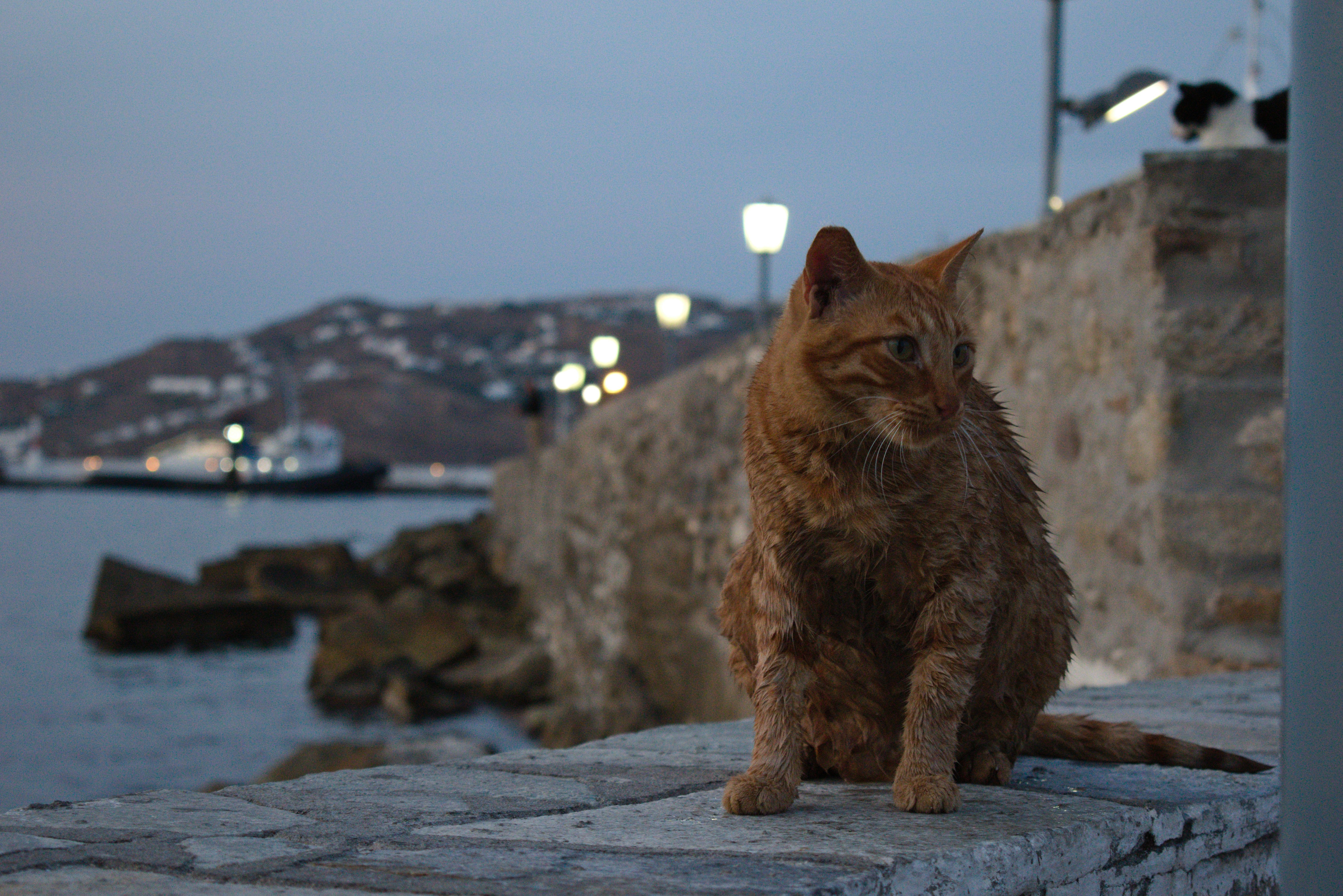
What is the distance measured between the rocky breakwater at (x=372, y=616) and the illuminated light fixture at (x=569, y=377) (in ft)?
11.6

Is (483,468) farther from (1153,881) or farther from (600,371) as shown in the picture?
(1153,881)

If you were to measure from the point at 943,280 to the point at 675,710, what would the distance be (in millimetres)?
6181

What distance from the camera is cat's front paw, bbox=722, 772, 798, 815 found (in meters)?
1.80

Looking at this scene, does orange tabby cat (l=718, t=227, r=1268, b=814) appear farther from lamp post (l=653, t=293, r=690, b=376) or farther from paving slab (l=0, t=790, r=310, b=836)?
lamp post (l=653, t=293, r=690, b=376)

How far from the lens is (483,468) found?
3696 inches

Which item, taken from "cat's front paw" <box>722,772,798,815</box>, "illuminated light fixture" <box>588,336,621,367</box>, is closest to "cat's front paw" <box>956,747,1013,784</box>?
"cat's front paw" <box>722,772,798,815</box>

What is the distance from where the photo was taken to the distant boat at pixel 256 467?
243 ft

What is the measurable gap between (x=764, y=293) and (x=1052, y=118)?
11.4 ft

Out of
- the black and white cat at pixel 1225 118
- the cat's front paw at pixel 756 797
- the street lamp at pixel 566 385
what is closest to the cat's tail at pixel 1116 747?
the cat's front paw at pixel 756 797

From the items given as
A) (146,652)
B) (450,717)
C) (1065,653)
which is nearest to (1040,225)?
(1065,653)

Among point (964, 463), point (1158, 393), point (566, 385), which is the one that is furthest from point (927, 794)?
point (566, 385)

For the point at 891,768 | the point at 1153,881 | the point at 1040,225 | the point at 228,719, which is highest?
the point at 1040,225

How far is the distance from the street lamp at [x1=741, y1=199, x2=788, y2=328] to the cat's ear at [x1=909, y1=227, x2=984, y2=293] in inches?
306

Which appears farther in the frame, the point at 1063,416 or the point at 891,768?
the point at 1063,416
